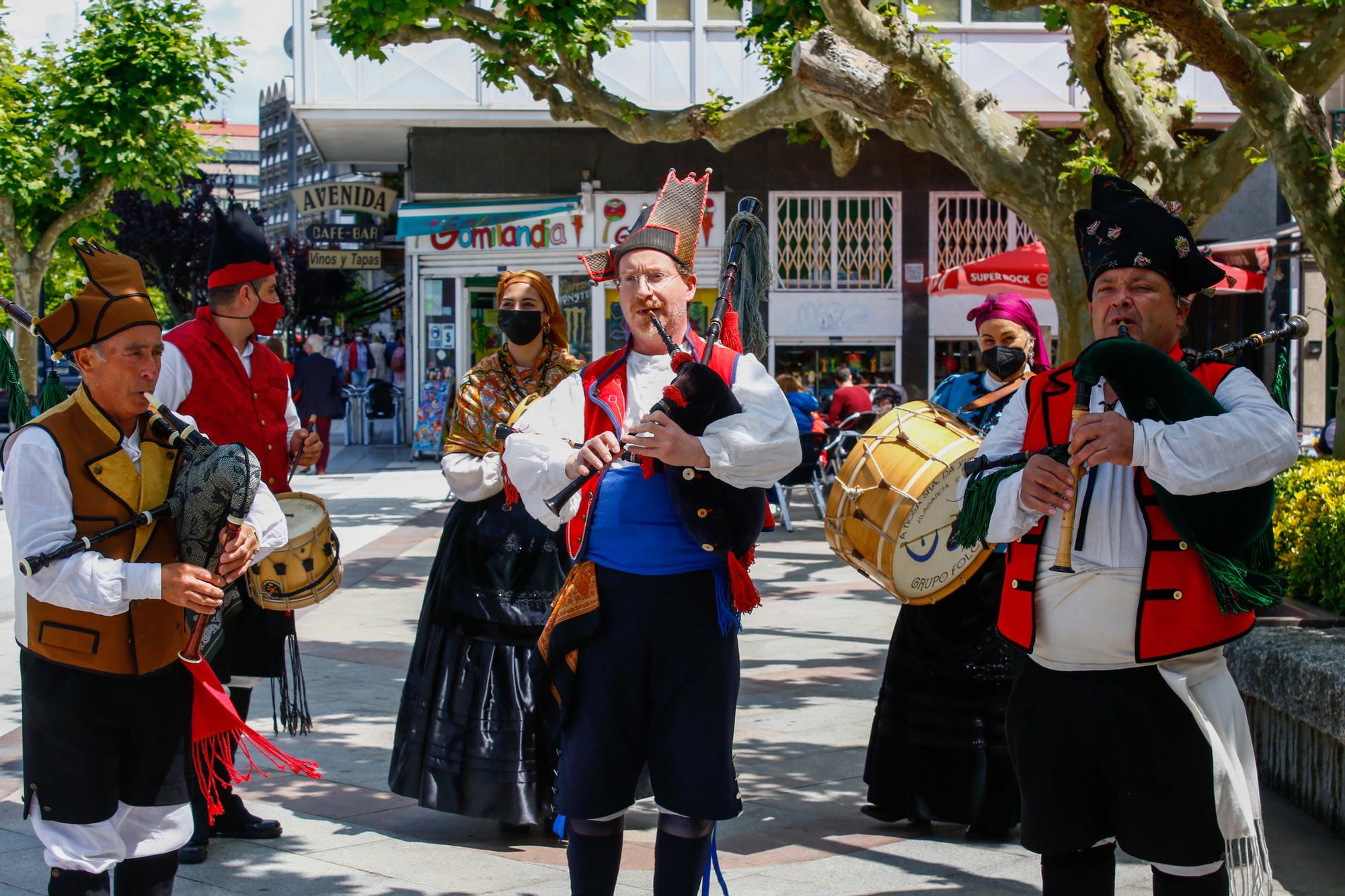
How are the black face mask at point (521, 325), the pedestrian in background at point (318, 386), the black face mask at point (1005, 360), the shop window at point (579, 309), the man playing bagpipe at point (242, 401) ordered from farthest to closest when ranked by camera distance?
1. the shop window at point (579, 309)
2. the pedestrian in background at point (318, 386)
3. the black face mask at point (1005, 360)
4. the black face mask at point (521, 325)
5. the man playing bagpipe at point (242, 401)

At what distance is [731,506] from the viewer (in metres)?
3.28

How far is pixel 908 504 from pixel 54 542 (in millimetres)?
2635

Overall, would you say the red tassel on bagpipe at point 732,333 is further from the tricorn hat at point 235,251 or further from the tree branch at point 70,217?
the tree branch at point 70,217

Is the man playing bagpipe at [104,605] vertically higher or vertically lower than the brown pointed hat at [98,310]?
lower

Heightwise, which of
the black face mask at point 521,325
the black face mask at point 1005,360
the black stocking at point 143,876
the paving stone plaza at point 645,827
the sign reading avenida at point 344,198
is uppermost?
the sign reading avenida at point 344,198

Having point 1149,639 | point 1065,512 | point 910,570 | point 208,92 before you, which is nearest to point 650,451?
point 1065,512

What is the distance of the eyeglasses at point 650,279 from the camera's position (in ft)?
11.4

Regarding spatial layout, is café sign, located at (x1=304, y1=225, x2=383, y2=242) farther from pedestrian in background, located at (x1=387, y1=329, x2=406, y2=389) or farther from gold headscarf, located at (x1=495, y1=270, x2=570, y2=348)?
gold headscarf, located at (x1=495, y1=270, x2=570, y2=348)

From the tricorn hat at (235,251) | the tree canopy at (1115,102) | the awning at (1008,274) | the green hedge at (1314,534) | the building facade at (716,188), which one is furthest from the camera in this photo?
the building facade at (716,188)

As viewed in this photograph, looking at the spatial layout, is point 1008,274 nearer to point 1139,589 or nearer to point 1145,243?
point 1145,243

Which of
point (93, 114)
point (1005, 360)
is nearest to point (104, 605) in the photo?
point (1005, 360)

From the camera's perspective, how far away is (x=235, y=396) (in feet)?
15.4

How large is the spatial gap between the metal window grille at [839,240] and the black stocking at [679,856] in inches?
655

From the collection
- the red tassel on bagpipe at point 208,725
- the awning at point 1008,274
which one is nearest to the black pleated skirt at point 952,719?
the red tassel on bagpipe at point 208,725
